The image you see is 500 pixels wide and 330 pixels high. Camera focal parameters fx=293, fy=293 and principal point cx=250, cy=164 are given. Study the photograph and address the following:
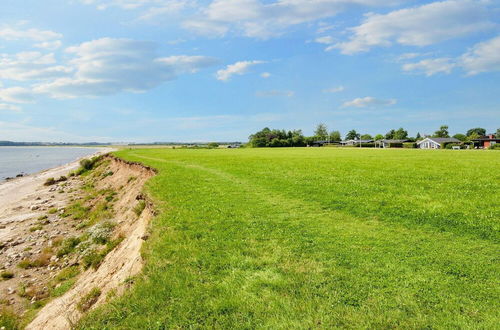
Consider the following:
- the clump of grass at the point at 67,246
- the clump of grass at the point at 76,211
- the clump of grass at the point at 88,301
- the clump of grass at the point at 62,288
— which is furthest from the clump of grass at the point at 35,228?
the clump of grass at the point at 88,301

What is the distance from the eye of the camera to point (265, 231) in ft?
35.6

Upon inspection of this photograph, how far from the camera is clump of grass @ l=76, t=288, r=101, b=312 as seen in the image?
875 centimetres

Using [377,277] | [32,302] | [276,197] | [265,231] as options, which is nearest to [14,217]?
[32,302]

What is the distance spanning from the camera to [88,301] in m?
8.97

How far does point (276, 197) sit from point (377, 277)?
9.26 metres

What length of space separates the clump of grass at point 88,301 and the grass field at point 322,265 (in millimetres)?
1744

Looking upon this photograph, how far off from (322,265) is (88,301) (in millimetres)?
7146

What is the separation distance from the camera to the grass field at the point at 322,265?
6.15m

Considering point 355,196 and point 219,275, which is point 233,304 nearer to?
point 219,275

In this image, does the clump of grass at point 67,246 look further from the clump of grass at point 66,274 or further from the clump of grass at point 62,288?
the clump of grass at point 62,288

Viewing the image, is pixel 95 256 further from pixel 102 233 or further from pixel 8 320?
pixel 102 233

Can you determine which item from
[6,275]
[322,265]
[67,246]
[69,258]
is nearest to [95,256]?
[69,258]

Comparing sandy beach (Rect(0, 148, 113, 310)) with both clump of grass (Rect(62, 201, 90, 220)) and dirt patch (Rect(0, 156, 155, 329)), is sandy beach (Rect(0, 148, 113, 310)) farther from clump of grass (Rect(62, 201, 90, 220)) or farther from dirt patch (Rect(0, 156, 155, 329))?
clump of grass (Rect(62, 201, 90, 220))

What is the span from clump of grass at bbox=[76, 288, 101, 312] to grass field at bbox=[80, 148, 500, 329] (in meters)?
1.74
